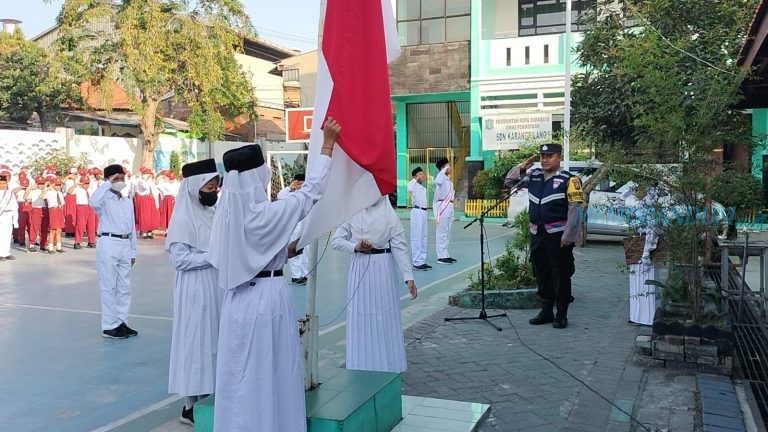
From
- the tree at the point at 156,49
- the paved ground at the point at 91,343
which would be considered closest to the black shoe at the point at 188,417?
the paved ground at the point at 91,343

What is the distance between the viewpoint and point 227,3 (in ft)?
69.7

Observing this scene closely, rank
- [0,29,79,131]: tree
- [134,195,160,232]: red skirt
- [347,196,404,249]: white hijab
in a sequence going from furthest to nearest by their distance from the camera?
[0,29,79,131]: tree
[134,195,160,232]: red skirt
[347,196,404,249]: white hijab

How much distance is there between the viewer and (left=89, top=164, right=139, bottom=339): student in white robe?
7.12 meters

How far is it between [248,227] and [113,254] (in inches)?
176

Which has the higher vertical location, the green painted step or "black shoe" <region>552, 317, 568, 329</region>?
the green painted step

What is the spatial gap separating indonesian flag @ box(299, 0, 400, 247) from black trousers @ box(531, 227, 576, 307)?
3363 mm

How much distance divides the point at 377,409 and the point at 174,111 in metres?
36.3

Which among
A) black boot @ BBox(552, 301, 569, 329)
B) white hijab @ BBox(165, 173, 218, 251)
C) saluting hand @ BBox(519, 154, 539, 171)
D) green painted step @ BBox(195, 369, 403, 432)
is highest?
saluting hand @ BBox(519, 154, 539, 171)

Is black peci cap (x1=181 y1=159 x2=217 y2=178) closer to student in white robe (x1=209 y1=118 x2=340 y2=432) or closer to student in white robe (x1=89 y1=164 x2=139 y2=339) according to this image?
student in white robe (x1=209 y1=118 x2=340 y2=432)

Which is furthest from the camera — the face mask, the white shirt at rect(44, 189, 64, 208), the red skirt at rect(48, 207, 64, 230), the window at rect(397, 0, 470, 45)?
the window at rect(397, 0, 470, 45)

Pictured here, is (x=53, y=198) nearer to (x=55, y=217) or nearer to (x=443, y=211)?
(x=55, y=217)

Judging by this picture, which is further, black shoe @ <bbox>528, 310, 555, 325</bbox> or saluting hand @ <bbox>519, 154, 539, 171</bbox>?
saluting hand @ <bbox>519, 154, 539, 171</bbox>

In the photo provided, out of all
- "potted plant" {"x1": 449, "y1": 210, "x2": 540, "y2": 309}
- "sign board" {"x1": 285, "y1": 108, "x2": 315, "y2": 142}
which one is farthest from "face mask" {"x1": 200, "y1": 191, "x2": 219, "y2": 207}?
"sign board" {"x1": 285, "y1": 108, "x2": 315, "y2": 142}

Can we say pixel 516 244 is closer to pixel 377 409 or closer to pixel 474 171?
pixel 377 409
